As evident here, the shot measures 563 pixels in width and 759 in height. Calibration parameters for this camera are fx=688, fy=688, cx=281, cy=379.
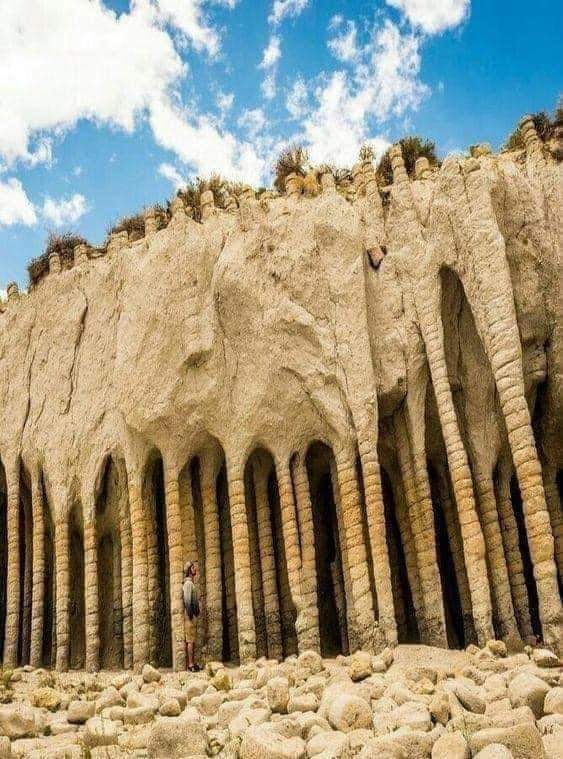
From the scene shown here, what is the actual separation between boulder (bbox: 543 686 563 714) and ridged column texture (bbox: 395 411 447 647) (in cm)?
787

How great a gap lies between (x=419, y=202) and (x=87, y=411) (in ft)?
33.6

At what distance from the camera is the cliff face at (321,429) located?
14102mm

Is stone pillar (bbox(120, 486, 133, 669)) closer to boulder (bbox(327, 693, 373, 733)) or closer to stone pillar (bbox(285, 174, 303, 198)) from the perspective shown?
stone pillar (bbox(285, 174, 303, 198))

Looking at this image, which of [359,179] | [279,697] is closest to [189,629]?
[279,697]

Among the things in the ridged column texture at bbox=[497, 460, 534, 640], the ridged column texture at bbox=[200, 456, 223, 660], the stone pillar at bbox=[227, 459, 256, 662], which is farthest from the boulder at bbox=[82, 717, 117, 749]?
the ridged column texture at bbox=[497, 460, 534, 640]

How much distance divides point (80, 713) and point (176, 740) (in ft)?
8.93

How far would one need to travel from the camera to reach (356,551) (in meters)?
13.9

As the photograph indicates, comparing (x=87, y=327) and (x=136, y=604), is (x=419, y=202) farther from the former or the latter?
(x=136, y=604)

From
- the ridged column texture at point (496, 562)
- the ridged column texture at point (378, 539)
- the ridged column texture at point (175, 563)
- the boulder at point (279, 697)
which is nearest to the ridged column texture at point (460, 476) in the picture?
the ridged column texture at point (496, 562)

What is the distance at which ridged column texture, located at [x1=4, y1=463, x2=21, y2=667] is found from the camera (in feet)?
57.3

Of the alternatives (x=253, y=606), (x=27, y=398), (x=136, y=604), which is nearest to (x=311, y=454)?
(x=253, y=606)

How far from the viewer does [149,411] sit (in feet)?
53.3

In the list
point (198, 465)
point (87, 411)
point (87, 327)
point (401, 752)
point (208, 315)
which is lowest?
point (401, 752)

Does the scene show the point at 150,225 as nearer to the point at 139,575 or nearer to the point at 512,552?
the point at 139,575
